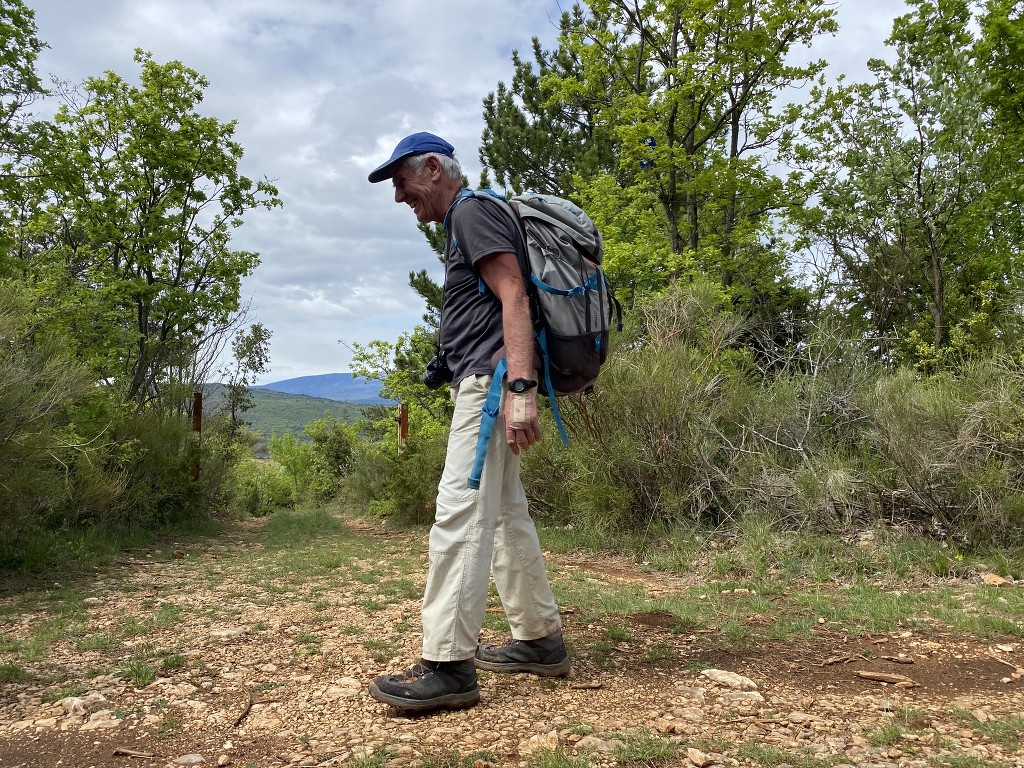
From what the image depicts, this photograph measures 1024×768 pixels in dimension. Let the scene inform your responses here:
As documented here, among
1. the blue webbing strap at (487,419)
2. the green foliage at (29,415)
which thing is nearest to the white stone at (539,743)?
the blue webbing strap at (487,419)

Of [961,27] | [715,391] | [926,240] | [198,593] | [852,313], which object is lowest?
[198,593]

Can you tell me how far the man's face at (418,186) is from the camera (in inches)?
113

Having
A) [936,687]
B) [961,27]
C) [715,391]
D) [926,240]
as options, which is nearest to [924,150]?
[926,240]

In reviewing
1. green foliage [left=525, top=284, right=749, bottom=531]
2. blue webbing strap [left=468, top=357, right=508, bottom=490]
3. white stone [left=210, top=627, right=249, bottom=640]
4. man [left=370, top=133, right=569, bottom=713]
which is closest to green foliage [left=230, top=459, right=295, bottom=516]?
green foliage [left=525, top=284, right=749, bottom=531]

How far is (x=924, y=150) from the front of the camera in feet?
39.8

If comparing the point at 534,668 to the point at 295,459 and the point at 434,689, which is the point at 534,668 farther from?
the point at 295,459

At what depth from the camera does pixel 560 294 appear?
8.87ft

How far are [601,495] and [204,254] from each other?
26.8ft

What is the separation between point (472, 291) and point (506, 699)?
157 centimetres

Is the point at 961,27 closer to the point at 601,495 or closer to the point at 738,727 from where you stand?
the point at 601,495

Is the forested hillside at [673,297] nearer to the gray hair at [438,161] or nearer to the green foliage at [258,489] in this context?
the green foliage at [258,489]

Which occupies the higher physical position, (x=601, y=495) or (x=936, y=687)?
(x=601, y=495)

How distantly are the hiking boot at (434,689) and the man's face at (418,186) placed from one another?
1756 mm

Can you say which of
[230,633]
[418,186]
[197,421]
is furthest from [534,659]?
[197,421]
